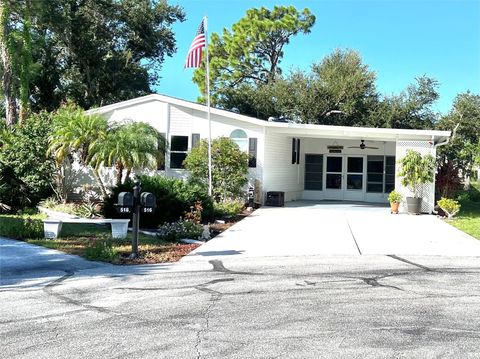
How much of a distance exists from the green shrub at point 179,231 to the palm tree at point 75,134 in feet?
14.9

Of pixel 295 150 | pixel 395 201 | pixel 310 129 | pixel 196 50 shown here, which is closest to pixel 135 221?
pixel 196 50

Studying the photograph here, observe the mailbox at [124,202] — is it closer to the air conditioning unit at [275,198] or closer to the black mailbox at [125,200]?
the black mailbox at [125,200]

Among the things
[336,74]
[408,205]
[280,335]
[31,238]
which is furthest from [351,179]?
[280,335]

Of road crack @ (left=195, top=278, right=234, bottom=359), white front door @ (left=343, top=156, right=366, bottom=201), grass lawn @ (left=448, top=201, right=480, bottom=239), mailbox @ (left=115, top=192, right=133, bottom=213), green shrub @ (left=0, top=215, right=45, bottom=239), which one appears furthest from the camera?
white front door @ (left=343, top=156, right=366, bottom=201)

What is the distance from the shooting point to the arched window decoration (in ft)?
63.2

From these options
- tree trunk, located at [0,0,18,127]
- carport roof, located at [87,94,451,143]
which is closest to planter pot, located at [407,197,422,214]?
carport roof, located at [87,94,451,143]

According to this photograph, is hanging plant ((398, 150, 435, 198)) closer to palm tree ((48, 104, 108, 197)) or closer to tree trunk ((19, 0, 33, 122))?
palm tree ((48, 104, 108, 197))

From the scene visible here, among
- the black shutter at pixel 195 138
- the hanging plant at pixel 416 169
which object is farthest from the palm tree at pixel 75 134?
the hanging plant at pixel 416 169

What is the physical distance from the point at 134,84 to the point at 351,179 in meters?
16.7

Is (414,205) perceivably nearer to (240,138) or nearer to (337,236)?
(337,236)

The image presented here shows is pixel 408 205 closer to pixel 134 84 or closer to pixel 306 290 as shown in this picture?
pixel 306 290

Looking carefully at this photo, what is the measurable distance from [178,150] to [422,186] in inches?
355

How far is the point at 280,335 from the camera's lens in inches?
196

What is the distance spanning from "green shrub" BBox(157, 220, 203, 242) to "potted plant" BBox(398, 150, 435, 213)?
8789mm
